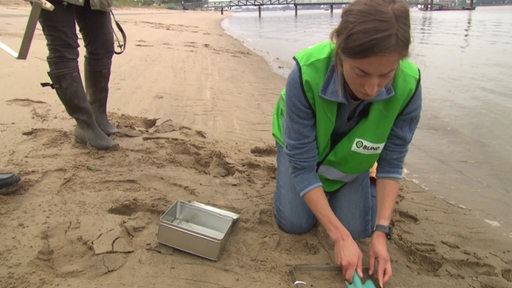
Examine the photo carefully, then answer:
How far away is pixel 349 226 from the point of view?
7.07 ft

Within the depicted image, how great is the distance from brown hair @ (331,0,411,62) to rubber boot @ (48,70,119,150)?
1.79m

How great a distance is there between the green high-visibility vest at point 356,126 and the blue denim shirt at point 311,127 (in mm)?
31

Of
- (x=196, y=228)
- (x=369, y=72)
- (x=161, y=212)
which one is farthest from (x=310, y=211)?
(x=369, y=72)

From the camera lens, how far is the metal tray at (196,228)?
176cm

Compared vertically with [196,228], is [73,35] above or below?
above

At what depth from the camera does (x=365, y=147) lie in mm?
1886

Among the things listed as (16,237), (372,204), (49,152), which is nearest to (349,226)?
(372,204)

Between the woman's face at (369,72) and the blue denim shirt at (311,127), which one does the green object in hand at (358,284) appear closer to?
the blue denim shirt at (311,127)

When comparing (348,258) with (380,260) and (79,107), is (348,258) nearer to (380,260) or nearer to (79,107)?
(380,260)

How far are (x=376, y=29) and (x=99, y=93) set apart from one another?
218 centimetres

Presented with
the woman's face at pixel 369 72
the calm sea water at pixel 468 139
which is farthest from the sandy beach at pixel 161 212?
the woman's face at pixel 369 72

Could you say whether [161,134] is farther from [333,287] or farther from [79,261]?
[333,287]

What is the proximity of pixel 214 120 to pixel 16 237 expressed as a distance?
2202 millimetres

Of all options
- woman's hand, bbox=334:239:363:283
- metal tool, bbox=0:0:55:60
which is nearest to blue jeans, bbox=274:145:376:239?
woman's hand, bbox=334:239:363:283
